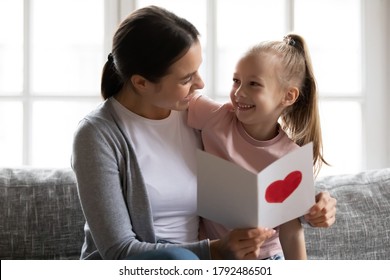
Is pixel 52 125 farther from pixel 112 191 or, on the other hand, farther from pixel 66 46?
pixel 112 191

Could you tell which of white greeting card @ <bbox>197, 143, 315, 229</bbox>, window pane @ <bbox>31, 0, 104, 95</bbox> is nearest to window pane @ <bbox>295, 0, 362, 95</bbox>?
Answer: window pane @ <bbox>31, 0, 104, 95</bbox>

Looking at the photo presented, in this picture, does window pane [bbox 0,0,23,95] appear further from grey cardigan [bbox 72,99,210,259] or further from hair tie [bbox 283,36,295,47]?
hair tie [bbox 283,36,295,47]

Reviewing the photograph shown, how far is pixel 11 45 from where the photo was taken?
3078 mm

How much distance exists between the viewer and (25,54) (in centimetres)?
307

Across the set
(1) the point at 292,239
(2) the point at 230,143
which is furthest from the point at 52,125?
(1) the point at 292,239

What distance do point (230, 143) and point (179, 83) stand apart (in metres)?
0.23

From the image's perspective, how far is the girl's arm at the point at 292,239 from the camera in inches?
81.3

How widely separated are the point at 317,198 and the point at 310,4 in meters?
1.37

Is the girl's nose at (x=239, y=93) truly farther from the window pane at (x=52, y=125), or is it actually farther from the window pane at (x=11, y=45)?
the window pane at (x=11, y=45)

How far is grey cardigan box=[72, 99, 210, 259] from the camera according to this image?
1896 millimetres

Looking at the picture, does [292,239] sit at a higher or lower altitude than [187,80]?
lower

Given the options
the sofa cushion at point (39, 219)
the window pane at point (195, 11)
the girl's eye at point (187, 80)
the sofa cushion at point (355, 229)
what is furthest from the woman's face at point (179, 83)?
the window pane at point (195, 11)
